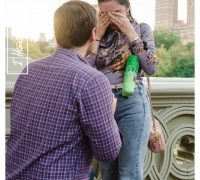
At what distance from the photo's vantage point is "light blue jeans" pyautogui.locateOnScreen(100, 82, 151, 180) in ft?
5.89

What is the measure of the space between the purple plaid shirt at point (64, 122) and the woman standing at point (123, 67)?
13.4 inches

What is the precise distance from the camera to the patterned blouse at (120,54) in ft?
5.91

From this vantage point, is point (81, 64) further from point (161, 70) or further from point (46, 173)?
point (161, 70)

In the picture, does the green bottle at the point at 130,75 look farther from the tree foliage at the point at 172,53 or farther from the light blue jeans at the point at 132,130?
the tree foliage at the point at 172,53

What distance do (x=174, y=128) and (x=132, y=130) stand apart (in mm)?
865

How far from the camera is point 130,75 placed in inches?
69.9

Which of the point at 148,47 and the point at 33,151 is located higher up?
the point at 148,47

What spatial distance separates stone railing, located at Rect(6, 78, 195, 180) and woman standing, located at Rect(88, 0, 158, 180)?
574 millimetres

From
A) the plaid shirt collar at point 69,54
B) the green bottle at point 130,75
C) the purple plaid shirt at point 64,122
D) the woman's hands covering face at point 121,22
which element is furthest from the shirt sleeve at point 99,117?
the woman's hands covering face at point 121,22

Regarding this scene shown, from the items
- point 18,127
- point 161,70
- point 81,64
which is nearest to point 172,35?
point 161,70

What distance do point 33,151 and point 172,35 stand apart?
1.16m

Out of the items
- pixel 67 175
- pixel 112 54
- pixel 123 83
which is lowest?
pixel 67 175

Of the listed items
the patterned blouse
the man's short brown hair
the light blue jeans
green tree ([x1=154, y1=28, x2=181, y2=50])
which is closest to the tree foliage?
green tree ([x1=154, y1=28, x2=181, y2=50])

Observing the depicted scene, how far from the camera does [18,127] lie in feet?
4.85
